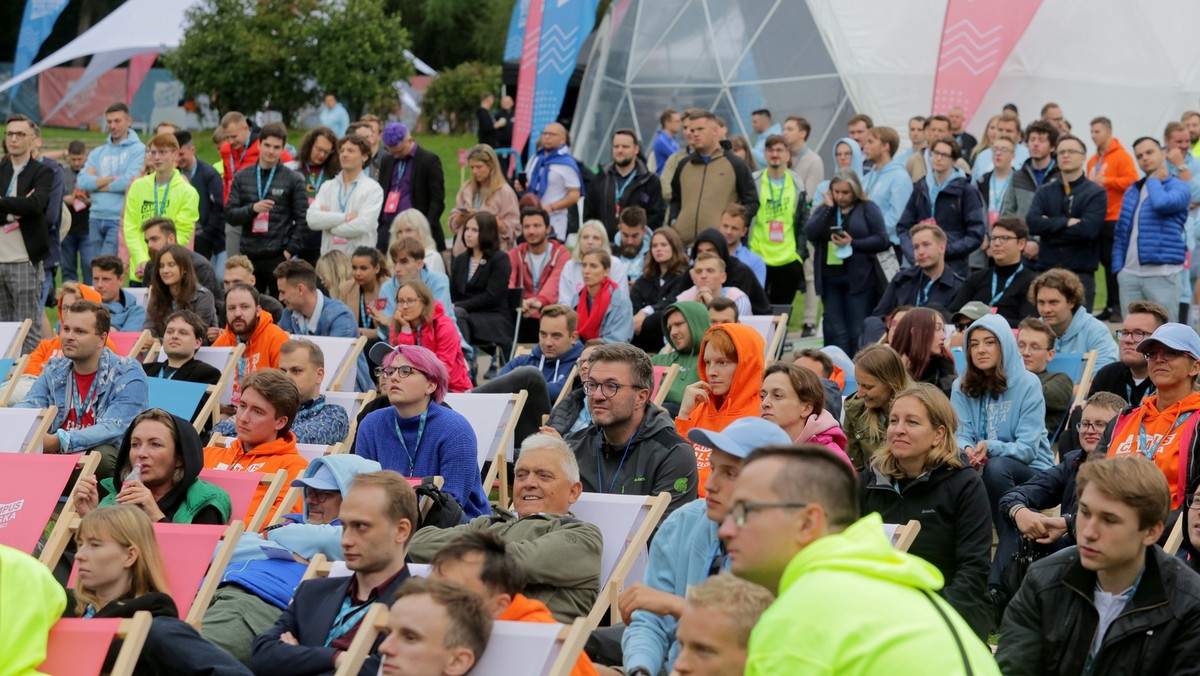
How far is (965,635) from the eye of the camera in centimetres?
283

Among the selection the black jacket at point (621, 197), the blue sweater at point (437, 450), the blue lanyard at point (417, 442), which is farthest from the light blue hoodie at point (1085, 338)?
the black jacket at point (621, 197)

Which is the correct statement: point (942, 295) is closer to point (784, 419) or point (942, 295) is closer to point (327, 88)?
point (784, 419)

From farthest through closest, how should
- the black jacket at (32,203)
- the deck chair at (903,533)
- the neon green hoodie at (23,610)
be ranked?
the black jacket at (32,203), the deck chair at (903,533), the neon green hoodie at (23,610)

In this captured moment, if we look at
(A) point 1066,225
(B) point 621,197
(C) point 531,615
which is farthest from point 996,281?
(C) point 531,615

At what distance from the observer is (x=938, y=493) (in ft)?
20.3

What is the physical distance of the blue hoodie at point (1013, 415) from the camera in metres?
7.65

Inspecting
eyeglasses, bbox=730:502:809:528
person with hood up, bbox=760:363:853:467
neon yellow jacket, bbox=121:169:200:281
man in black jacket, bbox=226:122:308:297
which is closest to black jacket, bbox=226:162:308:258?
man in black jacket, bbox=226:122:308:297

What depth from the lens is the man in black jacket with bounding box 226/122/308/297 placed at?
12969 mm

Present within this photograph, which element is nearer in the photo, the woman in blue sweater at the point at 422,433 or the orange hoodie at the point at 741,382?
the woman in blue sweater at the point at 422,433

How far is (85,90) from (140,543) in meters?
38.7

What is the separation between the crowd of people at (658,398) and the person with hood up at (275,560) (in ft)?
0.05

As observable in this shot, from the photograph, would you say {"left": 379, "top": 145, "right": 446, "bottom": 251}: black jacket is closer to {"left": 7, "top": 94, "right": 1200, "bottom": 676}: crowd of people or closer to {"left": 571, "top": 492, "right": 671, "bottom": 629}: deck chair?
{"left": 7, "top": 94, "right": 1200, "bottom": 676}: crowd of people

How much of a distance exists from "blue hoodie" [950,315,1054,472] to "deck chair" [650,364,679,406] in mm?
1898

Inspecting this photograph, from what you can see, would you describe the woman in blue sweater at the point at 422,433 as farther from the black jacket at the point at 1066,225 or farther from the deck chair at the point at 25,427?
the black jacket at the point at 1066,225
